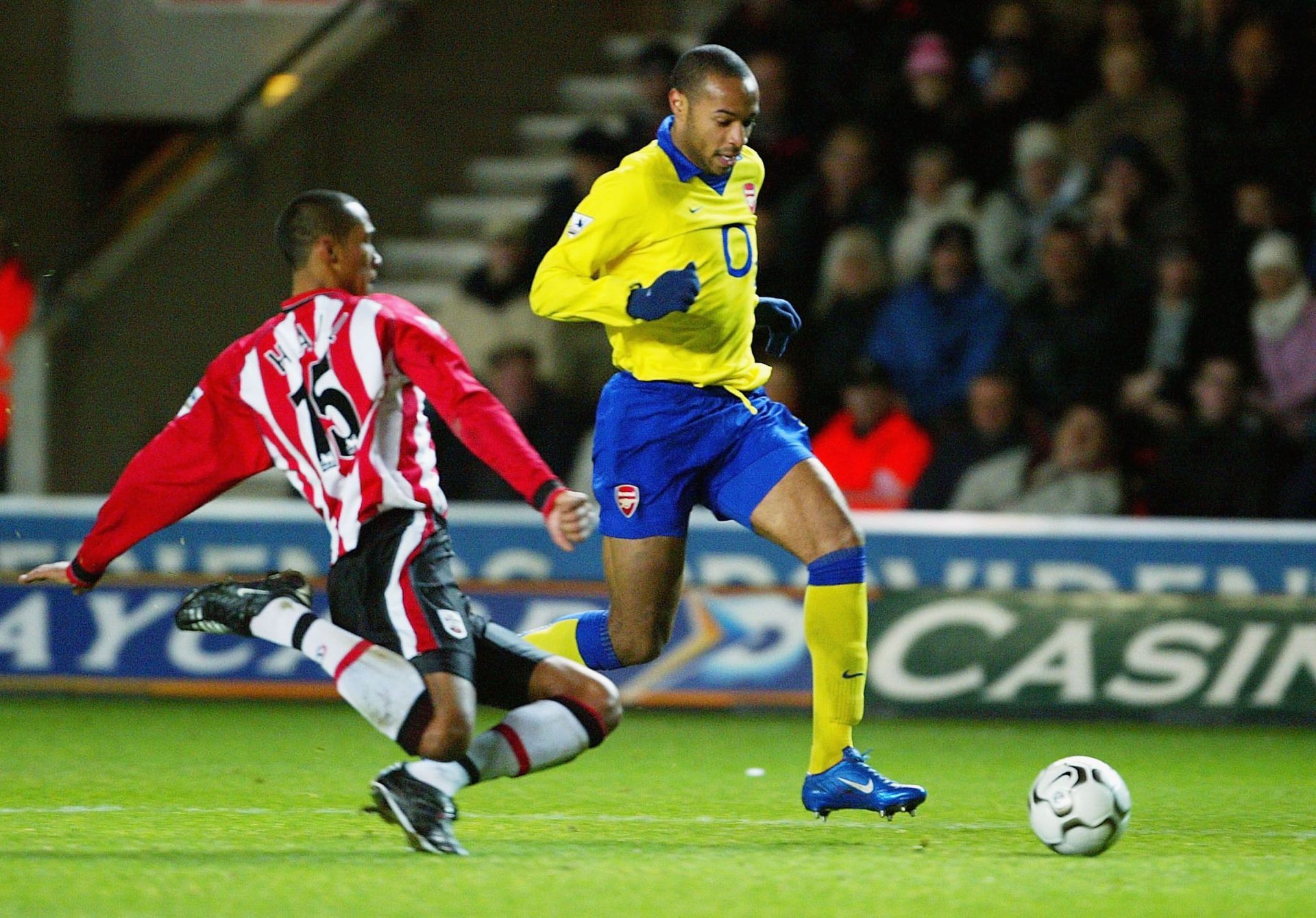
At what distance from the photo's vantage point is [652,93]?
11680 millimetres

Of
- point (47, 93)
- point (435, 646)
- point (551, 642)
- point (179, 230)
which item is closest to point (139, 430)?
point (179, 230)

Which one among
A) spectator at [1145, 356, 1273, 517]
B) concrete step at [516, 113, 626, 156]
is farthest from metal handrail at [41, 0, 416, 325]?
spectator at [1145, 356, 1273, 517]

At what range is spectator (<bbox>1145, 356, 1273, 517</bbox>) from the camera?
9.52 meters

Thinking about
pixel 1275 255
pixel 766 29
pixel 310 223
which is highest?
pixel 766 29

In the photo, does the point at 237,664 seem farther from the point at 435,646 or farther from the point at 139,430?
the point at 435,646

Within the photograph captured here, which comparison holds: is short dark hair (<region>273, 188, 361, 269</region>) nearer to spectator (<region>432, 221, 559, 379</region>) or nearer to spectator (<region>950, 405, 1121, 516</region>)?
spectator (<region>950, 405, 1121, 516</region>)

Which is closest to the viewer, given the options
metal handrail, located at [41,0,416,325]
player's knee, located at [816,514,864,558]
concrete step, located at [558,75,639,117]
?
player's knee, located at [816,514,864,558]

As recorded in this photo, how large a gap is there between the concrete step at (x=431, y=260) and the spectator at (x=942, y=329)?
10.4ft

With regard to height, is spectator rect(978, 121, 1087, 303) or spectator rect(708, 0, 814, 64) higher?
spectator rect(708, 0, 814, 64)

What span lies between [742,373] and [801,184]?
5379mm

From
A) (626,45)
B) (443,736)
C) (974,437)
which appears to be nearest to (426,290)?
(626,45)

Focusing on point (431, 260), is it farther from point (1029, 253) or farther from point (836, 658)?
point (836, 658)

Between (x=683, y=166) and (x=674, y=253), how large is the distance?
0.78 feet

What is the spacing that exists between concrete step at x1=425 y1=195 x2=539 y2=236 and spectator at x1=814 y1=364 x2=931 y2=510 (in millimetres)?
3598
